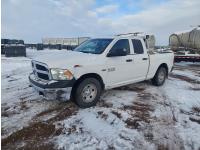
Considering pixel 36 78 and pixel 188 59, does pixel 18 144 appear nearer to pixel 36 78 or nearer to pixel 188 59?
pixel 36 78

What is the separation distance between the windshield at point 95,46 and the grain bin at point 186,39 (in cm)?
1160

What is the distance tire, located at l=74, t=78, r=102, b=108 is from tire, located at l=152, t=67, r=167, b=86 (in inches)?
121

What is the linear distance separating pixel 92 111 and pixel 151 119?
1425 millimetres

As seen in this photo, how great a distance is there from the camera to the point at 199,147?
3.76 m

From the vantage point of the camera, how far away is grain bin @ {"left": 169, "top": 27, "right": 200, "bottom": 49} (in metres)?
15.7

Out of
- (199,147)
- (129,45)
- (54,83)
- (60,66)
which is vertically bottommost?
(199,147)

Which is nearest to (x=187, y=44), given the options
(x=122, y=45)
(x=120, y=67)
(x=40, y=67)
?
(x=122, y=45)

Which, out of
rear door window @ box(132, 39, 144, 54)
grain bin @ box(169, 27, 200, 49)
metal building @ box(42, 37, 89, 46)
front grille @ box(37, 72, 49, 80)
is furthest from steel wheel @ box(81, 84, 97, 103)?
metal building @ box(42, 37, 89, 46)

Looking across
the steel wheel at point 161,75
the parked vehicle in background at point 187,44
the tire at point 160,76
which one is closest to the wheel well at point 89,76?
the tire at point 160,76

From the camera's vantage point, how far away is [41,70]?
17.1ft

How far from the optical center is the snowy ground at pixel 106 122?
382cm

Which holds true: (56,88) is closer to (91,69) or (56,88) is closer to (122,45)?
(91,69)

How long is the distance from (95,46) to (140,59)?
5.12ft

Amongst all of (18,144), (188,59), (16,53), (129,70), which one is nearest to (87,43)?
(129,70)
